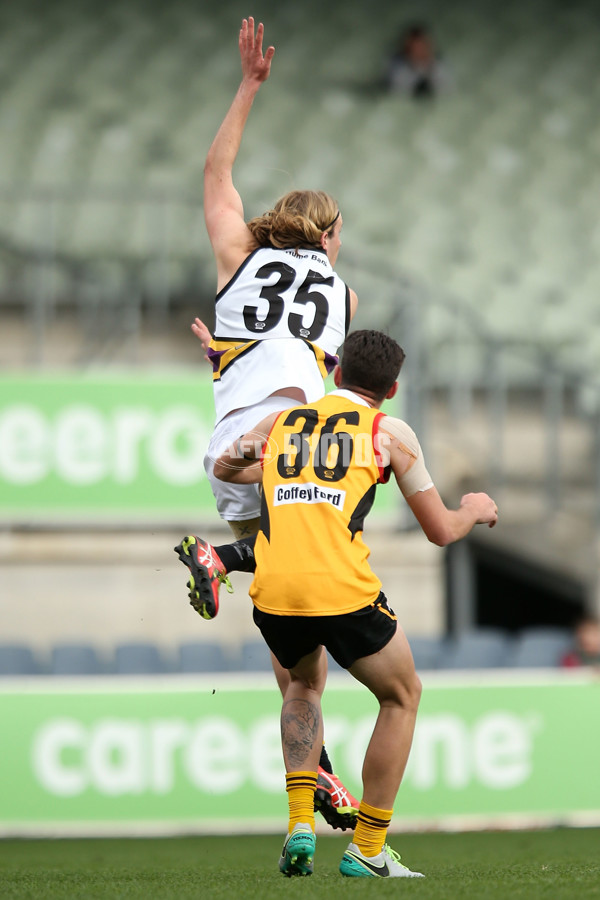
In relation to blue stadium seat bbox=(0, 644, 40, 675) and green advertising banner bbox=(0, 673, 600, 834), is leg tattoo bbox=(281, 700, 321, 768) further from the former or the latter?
blue stadium seat bbox=(0, 644, 40, 675)

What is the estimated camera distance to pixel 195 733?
7.96 metres

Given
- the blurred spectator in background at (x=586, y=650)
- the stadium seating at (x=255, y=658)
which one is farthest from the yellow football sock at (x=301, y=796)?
the blurred spectator in background at (x=586, y=650)

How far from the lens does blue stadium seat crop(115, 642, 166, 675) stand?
877 centimetres

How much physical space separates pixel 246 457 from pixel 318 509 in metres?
0.41

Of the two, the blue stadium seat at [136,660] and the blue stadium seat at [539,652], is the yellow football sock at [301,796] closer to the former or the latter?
the blue stadium seat at [136,660]

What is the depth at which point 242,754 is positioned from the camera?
7.95 meters

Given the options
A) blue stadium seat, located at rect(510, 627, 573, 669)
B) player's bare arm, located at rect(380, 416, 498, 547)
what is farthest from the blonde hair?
blue stadium seat, located at rect(510, 627, 573, 669)

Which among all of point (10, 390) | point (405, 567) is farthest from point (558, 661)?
point (10, 390)

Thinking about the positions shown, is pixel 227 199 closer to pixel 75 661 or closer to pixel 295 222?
pixel 295 222

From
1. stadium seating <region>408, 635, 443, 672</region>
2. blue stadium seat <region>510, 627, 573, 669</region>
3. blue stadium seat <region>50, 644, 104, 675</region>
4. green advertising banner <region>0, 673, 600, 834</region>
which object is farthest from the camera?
blue stadium seat <region>510, 627, 573, 669</region>

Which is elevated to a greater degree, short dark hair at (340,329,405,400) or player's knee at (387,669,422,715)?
short dark hair at (340,329,405,400)

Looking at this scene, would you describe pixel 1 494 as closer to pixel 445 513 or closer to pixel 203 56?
pixel 445 513

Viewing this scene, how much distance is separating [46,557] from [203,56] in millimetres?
5953

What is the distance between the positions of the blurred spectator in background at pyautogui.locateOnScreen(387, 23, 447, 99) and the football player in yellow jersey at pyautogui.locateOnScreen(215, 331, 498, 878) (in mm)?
9561
